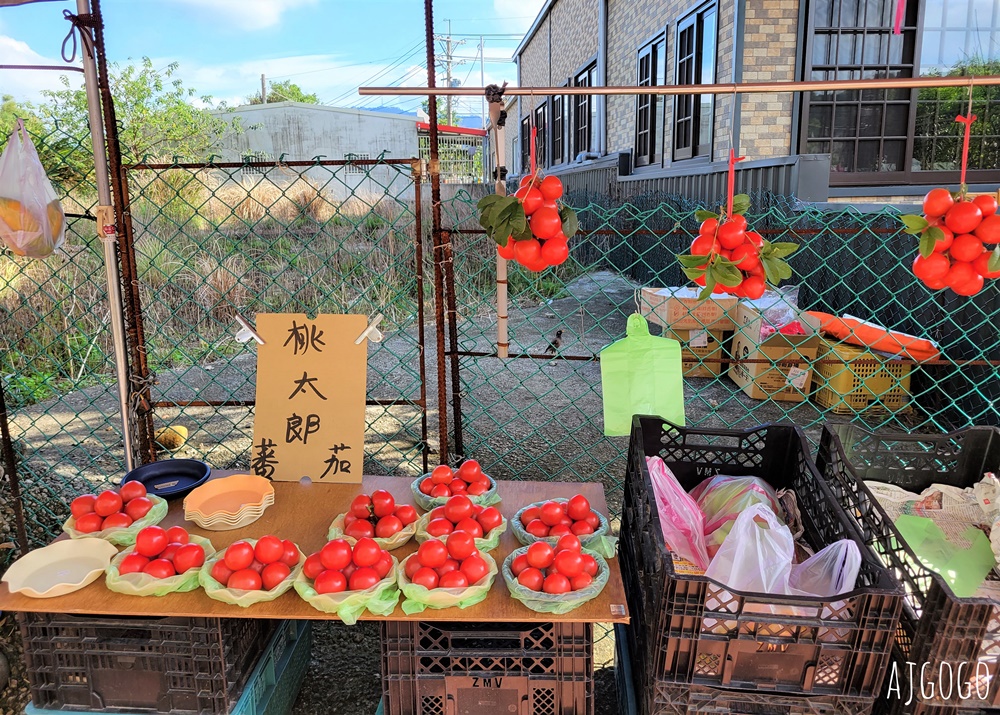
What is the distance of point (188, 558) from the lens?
182 cm

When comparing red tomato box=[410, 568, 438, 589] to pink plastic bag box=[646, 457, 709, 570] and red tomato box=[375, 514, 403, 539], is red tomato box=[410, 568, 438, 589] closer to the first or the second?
red tomato box=[375, 514, 403, 539]

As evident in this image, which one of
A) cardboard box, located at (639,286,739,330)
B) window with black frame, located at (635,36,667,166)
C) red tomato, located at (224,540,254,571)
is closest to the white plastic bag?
red tomato, located at (224,540,254,571)

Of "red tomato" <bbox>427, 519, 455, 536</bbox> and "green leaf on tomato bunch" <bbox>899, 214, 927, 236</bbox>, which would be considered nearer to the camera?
"green leaf on tomato bunch" <bbox>899, 214, 927, 236</bbox>

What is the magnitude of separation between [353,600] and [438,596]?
8.0 inches

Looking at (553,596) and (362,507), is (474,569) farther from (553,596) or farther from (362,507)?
(362,507)

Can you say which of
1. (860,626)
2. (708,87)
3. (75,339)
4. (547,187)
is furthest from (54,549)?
(75,339)

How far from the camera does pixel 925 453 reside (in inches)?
93.2

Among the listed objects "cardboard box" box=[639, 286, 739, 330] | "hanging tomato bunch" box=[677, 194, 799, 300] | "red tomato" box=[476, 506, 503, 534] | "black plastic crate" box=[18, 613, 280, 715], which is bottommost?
"black plastic crate" box=[18, 613, 280, 715]

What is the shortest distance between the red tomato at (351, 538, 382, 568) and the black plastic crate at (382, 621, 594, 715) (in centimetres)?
16

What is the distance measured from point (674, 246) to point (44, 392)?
6906 millimetres

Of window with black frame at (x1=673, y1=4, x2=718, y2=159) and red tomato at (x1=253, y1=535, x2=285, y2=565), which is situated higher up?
window with black frame at (x1=673, y1=4, x2=718, y2=159)

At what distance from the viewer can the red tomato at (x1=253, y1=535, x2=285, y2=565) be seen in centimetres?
179

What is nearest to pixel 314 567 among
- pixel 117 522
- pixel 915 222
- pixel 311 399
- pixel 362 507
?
pixel 362 507

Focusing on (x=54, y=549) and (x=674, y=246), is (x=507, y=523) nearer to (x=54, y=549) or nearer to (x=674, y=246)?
(x=54, y=549)
